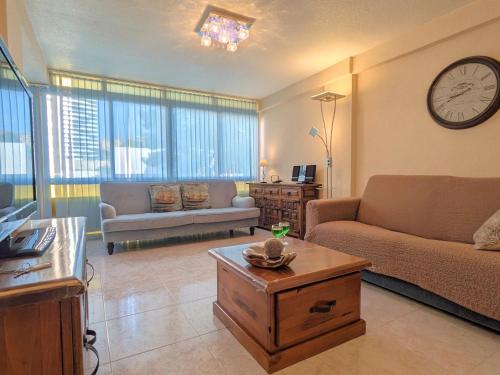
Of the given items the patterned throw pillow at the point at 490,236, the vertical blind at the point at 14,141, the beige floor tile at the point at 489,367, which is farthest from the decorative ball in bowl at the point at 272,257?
the patterned throw pillow at the point at 490,236

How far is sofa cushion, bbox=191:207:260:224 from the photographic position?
11.8 ft

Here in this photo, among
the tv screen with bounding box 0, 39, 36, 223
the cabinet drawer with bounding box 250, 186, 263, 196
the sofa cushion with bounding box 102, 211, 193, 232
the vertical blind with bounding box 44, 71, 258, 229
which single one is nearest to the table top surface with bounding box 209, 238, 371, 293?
the tv screen with bounding box 0, 39, 36, 223

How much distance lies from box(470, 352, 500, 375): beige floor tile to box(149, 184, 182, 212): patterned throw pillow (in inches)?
135

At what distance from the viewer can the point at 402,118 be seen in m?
2.87

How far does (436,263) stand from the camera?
1710mm

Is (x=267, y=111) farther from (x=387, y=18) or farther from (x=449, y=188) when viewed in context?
(x=449, y=188)

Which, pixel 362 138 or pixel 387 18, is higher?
pixel 387 18

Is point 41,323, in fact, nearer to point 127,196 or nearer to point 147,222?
point 147,222

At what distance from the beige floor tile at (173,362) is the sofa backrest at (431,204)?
198 cm

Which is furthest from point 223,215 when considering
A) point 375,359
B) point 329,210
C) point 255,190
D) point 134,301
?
point 375,359

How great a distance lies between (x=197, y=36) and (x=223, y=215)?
217 cm

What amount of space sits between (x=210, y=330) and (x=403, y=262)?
4.57 ft

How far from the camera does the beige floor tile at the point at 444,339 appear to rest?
4.34ft

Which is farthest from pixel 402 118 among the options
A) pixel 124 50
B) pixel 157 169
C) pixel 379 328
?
pixel 157 169
